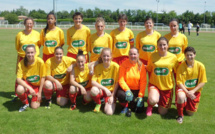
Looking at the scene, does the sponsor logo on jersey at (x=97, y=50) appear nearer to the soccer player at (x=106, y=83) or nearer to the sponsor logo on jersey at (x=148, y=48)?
the soccer player at (x=106, y=83)

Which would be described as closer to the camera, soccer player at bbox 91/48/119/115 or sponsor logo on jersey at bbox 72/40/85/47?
soccer player at bbox 91/48/119/115

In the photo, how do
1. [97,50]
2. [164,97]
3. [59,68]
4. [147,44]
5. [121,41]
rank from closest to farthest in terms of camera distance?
[164,97] → [59,68] → [147,44] → [97,50] → [121,41]

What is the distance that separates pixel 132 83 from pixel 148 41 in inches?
41.9

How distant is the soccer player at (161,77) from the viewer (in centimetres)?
371

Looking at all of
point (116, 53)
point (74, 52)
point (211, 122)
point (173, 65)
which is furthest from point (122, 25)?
point (211, 122)

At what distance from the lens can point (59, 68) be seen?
421 cm

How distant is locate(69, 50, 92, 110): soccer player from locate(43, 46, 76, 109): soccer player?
25 centimetres

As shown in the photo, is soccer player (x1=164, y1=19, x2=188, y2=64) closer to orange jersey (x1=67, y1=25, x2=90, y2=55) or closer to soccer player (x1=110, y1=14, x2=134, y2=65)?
soccer player (x1=110, y1=14, x2=134, y2=65)

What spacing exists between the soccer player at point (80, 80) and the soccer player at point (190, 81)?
66.8 inches

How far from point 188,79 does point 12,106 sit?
3444 millimetres

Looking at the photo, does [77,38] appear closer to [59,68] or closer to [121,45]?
[59,68]

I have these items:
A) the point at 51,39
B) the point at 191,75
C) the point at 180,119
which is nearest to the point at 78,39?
the point at 51,39

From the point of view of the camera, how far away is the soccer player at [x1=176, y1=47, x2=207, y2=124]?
3564 millimetres

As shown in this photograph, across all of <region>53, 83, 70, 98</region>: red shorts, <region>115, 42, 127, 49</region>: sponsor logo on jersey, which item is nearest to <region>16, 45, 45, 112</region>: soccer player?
<region>53, 83, 70, 98</region>: red shorts
